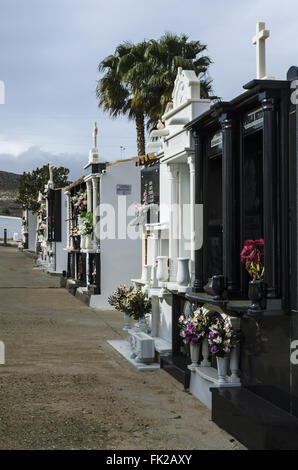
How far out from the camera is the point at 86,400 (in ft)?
25.9

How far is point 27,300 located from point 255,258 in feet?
42.8

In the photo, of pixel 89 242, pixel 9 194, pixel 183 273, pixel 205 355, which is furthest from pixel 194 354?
pixel 9 194

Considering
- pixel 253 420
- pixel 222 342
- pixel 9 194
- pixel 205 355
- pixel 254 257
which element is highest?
pixel 9 194

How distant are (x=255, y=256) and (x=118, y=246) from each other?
11109 millimetres

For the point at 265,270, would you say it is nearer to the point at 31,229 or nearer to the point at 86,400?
the point at 86,400

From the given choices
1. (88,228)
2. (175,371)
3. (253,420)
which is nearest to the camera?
(253,420)

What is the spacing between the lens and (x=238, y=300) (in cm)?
719

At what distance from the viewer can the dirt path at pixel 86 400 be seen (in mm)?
6391

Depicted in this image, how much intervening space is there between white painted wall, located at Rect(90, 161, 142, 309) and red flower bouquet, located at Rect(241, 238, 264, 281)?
10.7 meters

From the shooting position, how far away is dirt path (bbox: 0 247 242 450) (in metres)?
6.39

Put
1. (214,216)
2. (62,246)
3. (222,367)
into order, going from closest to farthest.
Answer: (222,367)
(214,216)
(62,246)

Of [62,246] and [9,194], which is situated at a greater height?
[9,194]

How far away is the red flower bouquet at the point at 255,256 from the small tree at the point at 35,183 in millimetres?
35881

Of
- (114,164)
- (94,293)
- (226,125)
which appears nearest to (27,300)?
(94,293)
